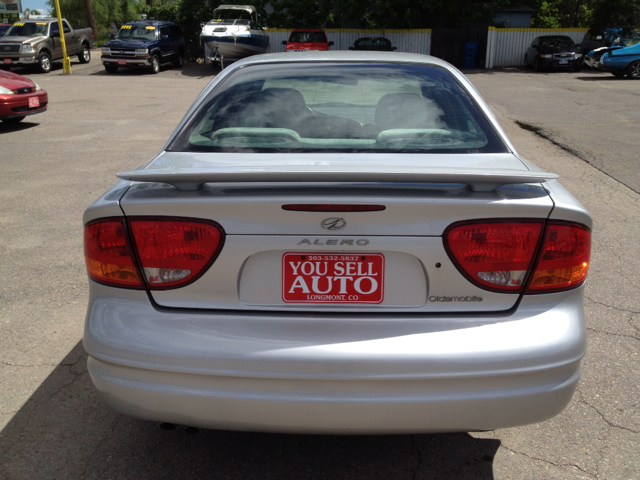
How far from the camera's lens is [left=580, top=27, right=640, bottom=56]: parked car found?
27816mm

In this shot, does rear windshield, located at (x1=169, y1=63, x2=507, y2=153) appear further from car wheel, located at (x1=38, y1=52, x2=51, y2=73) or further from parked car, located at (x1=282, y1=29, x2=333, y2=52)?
car wheel, located at (x1=38, y1=52, x2=51, y2=73)

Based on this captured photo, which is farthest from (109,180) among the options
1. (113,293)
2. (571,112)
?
(571,112)

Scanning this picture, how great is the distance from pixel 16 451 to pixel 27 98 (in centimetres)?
1029

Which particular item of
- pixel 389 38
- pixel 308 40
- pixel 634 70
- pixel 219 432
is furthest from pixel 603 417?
pixel 389 38

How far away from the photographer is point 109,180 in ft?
25.7

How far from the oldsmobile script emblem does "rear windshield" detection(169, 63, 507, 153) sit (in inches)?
26.2

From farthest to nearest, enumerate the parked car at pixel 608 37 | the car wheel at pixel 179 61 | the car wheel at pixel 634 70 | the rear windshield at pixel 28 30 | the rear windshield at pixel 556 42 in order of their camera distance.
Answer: the car wheel at pixel 179 61 → the parked car at pixel 608 37 → the rear windshield at pixel 556 42 → the rear windshield at pixel 28 30 → the car wheel at pixel 634 70

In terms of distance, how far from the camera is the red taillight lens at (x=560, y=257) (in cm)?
220

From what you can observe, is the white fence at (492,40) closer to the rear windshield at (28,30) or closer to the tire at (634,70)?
the tire at (634,70)

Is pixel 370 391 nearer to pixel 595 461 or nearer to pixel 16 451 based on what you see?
pixel 595 461

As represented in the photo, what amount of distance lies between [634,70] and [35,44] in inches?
883

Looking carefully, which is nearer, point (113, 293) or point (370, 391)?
point (370, 391)

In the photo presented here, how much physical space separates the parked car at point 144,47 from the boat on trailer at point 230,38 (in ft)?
6.08

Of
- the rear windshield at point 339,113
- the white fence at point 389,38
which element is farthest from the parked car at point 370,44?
the rear windshield at point 339,113
